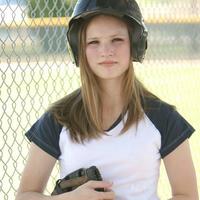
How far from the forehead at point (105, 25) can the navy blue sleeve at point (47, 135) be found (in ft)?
1.20

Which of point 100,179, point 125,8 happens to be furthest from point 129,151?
point 125,8

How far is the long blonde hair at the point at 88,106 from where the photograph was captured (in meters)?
2.19

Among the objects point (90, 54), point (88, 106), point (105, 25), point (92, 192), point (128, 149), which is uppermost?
point (105, 25)

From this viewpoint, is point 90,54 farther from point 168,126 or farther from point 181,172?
point 181,172

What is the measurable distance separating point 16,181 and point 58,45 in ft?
2.87

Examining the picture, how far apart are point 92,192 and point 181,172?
1.16ft

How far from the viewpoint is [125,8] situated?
2160 mm

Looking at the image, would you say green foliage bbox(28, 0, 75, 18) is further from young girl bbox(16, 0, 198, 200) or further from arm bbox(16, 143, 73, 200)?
arm bbox(16, 143, 73, 200)

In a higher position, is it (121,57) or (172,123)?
(121,57)

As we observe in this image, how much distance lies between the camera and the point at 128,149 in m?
2.16

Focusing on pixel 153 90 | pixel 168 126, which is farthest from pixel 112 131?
pixel 153 90

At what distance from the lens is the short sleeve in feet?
7.11

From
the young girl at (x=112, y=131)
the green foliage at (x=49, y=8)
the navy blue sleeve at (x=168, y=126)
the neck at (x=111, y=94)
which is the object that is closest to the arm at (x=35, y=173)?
the young girl at (x=112, y=131)

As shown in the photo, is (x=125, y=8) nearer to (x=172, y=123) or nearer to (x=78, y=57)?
(x=78, y=57)
